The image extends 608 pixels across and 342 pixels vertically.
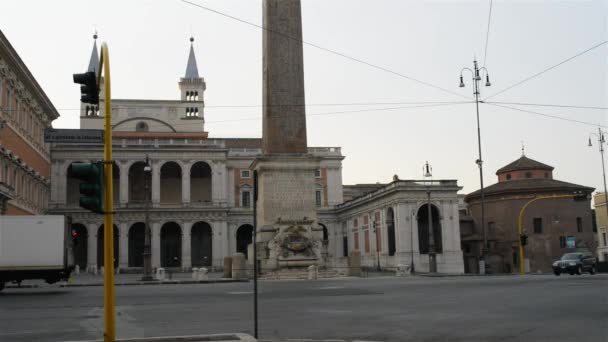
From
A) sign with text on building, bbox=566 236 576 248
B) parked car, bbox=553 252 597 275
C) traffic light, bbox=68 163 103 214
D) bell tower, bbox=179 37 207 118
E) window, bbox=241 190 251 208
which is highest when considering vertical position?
bell tower, bbox=179 37 207 118

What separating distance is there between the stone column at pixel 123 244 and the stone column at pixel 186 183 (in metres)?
6.22

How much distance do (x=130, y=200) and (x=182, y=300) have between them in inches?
2193

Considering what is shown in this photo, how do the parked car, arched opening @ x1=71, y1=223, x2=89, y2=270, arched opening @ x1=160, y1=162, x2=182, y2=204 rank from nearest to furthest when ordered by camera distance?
the parked car < arched opening @ x1=71, y1=223, x2=89, y2=270 < arched opening @ x1=160, y1=162, x2=182, y2=204

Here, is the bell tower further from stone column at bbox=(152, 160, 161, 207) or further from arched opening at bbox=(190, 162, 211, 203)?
stone column at bbox=(152, 160, 161, 207)

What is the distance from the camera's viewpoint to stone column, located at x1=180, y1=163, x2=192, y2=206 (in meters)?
68.8

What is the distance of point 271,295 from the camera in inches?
713

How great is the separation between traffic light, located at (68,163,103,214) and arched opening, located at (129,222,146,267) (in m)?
63.0

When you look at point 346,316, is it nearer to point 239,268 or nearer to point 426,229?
point 239,268

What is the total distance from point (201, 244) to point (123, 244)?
8269mm

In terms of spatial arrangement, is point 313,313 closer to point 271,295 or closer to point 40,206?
point 271,295

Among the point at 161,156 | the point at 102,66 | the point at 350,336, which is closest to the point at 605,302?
the point at 350,336

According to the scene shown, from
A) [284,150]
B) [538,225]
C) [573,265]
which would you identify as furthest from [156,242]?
[573,265]

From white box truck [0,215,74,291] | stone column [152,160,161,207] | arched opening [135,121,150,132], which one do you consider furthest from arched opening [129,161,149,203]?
white box truck [0,215,74,291]

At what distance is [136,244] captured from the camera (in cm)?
6900
